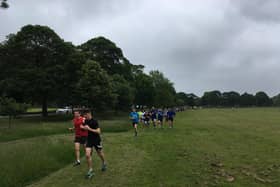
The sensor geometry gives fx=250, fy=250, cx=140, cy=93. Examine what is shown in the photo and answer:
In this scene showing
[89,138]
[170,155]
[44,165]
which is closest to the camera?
[89,138]

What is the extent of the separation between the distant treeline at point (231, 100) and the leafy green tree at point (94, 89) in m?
131

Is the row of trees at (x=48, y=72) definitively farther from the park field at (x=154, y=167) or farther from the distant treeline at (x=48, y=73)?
the park field at (x=154, y=167)

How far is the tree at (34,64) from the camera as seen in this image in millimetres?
30984

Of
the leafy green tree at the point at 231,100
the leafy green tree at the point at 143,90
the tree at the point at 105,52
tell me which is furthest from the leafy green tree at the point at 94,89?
the leafy green tree at the point at 231,100

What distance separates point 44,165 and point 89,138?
7.80ft

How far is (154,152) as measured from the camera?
1055 cm

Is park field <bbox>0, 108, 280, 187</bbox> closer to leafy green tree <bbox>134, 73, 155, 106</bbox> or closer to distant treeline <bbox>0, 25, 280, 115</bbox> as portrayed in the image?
distant treeline <bbox>0, 25, 280, 115</bbox>

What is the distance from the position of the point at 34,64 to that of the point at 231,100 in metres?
157

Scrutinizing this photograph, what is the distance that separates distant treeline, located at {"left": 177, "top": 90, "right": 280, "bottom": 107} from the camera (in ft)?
542

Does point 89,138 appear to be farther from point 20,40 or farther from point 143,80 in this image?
point 143,80

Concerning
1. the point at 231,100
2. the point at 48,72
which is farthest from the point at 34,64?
the point at 231,100

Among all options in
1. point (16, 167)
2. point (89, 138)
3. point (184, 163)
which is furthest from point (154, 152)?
point (16, 167)

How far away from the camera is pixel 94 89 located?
32.5 metres

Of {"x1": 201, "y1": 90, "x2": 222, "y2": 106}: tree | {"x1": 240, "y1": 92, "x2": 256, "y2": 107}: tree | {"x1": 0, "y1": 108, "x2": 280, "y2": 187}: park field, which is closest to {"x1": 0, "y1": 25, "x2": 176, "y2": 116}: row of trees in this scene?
{"x1": 0, "y1": 108, "x2": 280, "y2": 187}: park field
